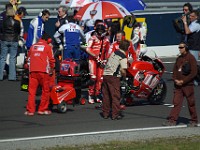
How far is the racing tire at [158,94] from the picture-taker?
1792 cm

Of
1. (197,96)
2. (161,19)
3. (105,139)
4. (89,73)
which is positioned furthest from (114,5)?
(161,19)

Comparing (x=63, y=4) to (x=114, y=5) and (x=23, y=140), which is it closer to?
(x=114, y=5)

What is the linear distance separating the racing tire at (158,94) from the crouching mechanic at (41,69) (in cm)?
274

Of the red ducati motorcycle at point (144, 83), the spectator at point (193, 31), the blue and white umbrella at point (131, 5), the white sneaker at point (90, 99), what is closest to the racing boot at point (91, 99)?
the white sneaker at point (90, 99)

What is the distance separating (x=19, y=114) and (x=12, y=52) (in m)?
5.70

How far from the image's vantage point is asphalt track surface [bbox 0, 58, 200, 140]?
47.3 feet

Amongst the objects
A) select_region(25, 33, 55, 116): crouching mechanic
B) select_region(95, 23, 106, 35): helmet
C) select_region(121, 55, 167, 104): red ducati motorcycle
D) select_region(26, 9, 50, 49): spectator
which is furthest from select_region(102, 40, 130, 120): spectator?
select_region(26, 9, 50, 49): spectator

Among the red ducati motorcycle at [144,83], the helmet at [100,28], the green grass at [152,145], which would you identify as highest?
the helmet at [100,28]

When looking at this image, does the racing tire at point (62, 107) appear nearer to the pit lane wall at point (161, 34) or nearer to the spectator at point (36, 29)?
the spectator at point (36, 29)

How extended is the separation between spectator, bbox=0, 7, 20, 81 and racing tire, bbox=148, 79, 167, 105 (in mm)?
5287

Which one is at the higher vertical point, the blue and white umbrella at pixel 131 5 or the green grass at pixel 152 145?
the blue and white umbrella at pixel 131 5

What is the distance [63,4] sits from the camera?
23797mm

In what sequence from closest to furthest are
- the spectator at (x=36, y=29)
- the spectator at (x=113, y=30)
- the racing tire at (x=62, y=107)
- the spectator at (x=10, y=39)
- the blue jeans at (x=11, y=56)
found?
the racing tire at (x=62, y=107) → the spectator at (x=113, y=30) → the spectator at (x=36, y=29) → the spectator at (x=10, y=39) → the blue jeans at (x=11, y=56)

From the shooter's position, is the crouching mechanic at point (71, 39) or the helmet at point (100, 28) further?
the crouching mechanic at point (71, 39)
